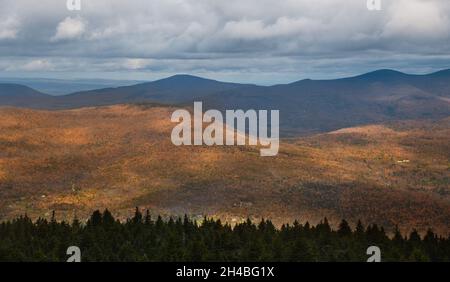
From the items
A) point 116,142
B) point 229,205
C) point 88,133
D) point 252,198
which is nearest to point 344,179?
point 252,198

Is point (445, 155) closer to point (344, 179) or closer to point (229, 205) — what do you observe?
point (344, 179)

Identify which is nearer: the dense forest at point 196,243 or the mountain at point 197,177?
the dense forest at point 196,243

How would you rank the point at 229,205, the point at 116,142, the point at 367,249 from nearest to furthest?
the point at 367,249
the point at 229,205
the point at 116,142

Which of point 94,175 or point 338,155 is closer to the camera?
point 94,175

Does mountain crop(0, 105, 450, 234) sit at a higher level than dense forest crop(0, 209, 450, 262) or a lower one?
lower

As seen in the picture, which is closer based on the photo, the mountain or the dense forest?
the dense forest
